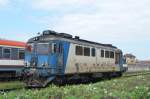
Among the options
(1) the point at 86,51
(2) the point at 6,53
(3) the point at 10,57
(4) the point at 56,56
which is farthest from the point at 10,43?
(4) the point at 56,56

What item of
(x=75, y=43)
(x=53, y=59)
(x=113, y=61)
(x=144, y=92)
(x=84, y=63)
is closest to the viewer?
(x=144, y=92)

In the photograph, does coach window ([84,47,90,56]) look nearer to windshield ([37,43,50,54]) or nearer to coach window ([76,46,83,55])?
coach window ([76,46,83,55])

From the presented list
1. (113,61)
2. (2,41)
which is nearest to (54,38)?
(2,41)

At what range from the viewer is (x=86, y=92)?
1073 cm

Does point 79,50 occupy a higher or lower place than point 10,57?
higher

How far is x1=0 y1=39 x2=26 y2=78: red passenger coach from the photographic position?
31.4 m

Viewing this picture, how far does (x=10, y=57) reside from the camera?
32.2m

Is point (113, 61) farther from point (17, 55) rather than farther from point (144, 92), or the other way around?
point (144, 92)

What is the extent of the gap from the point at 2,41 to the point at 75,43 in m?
9.07

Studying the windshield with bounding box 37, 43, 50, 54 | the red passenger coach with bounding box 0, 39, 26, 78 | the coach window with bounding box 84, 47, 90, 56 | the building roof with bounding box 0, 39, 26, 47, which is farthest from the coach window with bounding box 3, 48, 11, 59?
the windshield with bounding box 37, 43, 50, 54

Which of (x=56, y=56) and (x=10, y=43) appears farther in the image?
(x=10, y=43)

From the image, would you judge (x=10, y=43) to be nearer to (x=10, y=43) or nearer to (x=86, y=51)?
(x=10, y=43)

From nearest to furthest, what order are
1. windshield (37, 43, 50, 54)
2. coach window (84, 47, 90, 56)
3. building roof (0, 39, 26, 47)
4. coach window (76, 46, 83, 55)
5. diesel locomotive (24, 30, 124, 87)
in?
diesel locomotive (24, 30, 124, 87) → windshield (37, 43, 50, 54) → coach window (76, 46, 83, 55) → coach window (84, 47, 90, 56) → building roof (0, 39, 26, 47)

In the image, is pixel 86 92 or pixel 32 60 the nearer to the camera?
pixel 86 92
